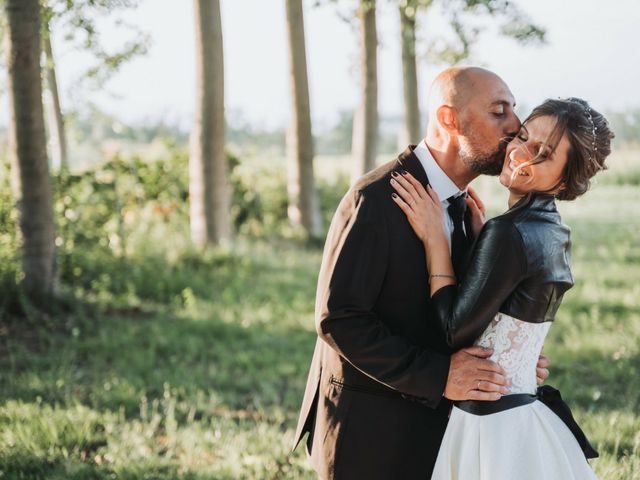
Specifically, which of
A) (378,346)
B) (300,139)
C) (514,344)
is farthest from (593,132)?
(300,139)

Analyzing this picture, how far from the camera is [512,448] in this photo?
8.04 ft

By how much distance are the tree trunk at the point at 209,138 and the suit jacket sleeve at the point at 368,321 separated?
25.3 ft

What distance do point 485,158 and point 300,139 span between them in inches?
372

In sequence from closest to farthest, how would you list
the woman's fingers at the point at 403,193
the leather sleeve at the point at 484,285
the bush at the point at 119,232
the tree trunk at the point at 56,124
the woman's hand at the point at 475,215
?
the leather sleeve at the point at 484,285
the woman's fingers at the point at 403,193
the woman's hand at the point at 475,215
the bush at the point at 119,232
the tree trunk at the point at 56,124

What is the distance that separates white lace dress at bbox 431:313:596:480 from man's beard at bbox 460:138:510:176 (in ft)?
1.80

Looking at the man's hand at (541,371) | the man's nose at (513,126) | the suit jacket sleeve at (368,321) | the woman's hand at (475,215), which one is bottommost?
the man's hand at (541,371)

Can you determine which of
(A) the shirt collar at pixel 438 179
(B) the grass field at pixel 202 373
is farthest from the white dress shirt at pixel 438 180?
(B) the grass field at pixel 202 373

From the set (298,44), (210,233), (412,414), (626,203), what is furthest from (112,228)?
(626,203)

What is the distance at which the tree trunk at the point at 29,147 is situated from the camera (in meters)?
6.68

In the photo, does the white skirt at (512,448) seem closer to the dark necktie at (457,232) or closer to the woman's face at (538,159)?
the dark necktie at (457,232)

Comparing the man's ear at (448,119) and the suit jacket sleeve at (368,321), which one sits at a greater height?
the man's ear at (448,119)

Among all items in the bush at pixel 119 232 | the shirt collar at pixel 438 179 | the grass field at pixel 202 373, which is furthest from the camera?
the bush at pixel 119 232

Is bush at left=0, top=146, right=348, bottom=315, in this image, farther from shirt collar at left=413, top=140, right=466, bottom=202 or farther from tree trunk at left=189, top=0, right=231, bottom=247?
shirt collar at left=413, top=140, right=466, bottom=202

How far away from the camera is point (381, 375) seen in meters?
2.49
